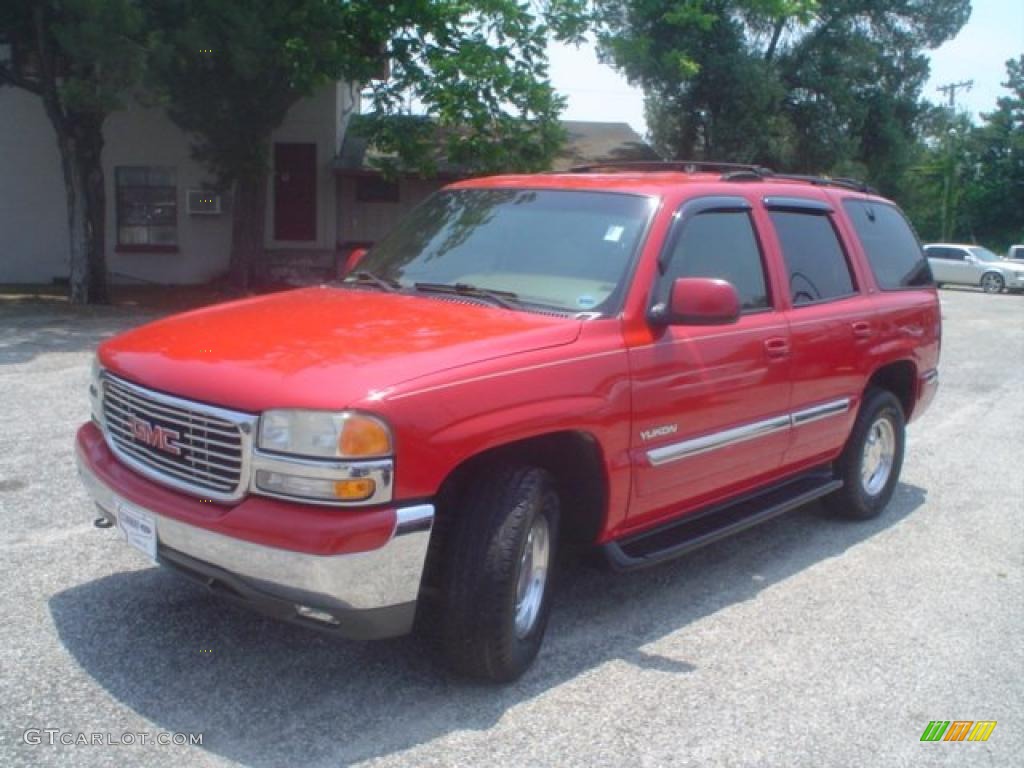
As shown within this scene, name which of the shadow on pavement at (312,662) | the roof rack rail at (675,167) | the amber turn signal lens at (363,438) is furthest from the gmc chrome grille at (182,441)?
the roof rack rail at (675,167)

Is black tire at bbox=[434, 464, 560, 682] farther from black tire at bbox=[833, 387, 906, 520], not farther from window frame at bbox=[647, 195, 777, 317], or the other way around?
black tire at bbox=[833, 387, 906, 520]

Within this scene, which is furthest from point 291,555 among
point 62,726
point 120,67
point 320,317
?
point 120,67

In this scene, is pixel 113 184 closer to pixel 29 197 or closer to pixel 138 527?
pixel 29 197

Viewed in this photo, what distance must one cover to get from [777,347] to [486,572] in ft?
7.01

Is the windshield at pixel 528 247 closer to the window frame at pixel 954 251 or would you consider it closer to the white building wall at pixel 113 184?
the white building wall at pixel 113 184

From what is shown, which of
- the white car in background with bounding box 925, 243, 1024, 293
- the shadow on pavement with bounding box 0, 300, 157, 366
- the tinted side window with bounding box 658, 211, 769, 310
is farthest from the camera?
the white car in background with bounding box 925, 243, 1024, 293

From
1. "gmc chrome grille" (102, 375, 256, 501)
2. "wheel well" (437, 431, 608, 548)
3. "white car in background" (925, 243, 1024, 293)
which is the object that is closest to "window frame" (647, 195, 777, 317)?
"wheel well" (437, 431, 608, 548)

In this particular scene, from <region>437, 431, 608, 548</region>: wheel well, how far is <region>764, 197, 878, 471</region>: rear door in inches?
60.0

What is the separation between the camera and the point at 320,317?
4.14 m

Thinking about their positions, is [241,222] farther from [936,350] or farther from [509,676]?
[509,676]

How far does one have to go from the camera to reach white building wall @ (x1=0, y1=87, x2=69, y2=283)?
790 inches

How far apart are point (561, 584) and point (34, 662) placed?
232 centimetres

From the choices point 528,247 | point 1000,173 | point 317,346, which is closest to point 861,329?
point 528,247

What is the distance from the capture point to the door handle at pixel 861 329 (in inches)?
222
